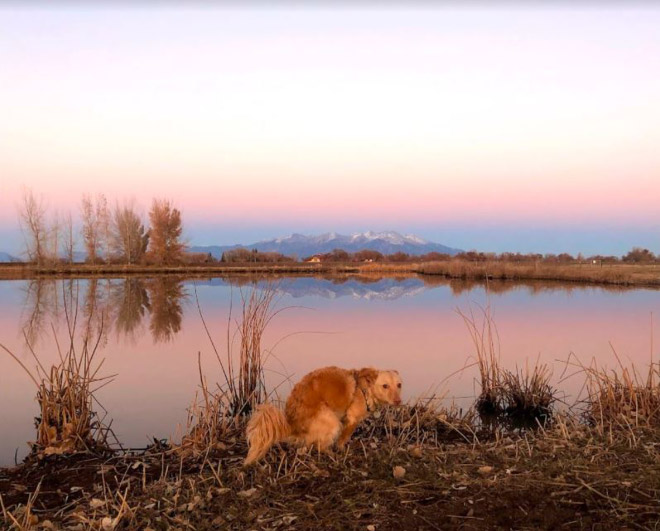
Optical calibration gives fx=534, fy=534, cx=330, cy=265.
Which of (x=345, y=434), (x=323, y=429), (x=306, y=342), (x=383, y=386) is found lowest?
(x=306, y=342)

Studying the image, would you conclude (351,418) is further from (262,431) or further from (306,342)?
(306,342)

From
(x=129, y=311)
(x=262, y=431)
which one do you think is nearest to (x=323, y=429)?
(x=262, y=431)

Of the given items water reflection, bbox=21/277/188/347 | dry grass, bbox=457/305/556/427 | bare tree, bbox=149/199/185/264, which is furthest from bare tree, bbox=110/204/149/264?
dry grass, bbox=457/305/556/427

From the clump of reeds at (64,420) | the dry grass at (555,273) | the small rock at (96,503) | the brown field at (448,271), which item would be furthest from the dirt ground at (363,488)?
the dry grass at (555,273)

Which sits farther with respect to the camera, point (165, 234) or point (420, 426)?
point (165, 234)

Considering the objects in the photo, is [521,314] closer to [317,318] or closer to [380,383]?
[317,318]

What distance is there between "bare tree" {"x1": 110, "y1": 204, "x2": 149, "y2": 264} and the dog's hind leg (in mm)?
68702

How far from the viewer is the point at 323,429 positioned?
5629 millimetres

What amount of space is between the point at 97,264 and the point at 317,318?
53.4 meters

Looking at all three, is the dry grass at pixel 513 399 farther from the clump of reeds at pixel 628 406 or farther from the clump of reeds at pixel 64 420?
the clump of reeds at pixel 64 420

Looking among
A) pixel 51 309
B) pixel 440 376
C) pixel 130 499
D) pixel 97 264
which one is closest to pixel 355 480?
pixel 130 499

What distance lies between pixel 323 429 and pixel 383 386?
0.79 m

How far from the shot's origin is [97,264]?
223ft

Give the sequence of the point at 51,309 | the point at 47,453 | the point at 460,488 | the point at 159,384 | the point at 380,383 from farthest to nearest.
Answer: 1. the point at 51,309
2. the point at 159,384
3. the point at 47,453
4. the point at 380,383
5. the point at 460,488
